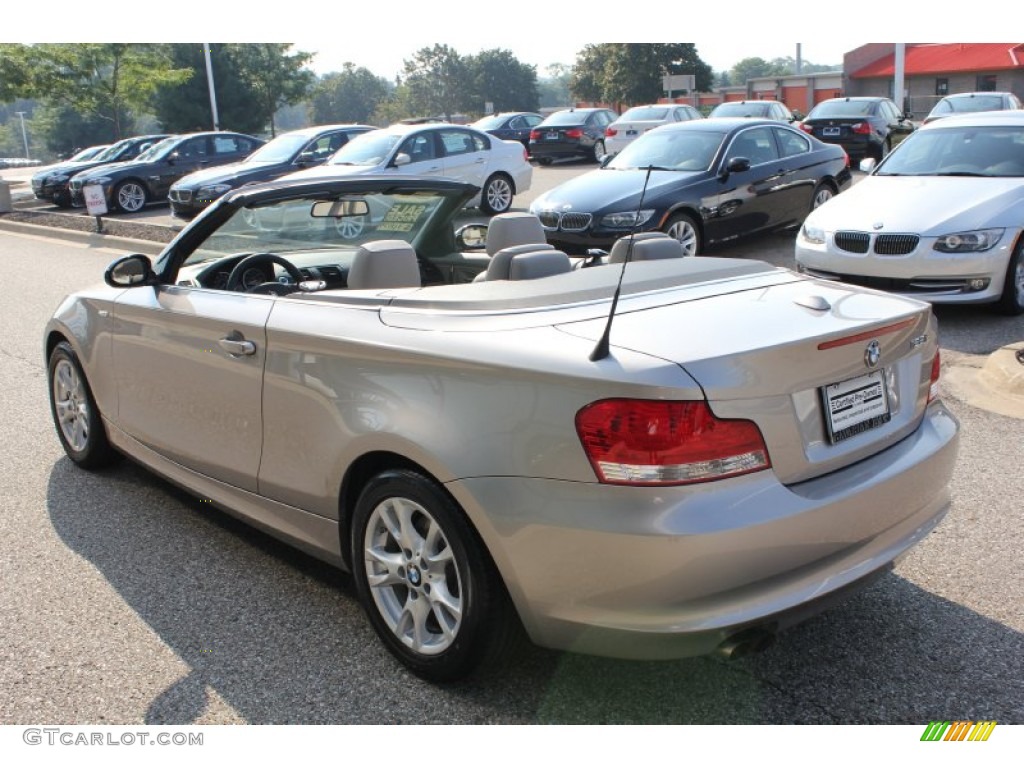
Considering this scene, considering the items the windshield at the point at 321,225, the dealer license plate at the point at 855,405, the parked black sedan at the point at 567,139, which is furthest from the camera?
the parked black sedan at the point at 567,139

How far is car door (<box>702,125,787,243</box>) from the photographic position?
35.4ft

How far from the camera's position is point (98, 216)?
1806 centimetres

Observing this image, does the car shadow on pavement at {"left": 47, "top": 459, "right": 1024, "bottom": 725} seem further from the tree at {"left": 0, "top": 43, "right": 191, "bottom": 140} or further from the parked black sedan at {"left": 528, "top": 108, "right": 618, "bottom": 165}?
the tree at {"left": 0, "top": 43, "right": 191, "bottom": 140}

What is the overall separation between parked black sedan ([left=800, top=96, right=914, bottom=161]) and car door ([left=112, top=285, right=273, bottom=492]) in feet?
61.3

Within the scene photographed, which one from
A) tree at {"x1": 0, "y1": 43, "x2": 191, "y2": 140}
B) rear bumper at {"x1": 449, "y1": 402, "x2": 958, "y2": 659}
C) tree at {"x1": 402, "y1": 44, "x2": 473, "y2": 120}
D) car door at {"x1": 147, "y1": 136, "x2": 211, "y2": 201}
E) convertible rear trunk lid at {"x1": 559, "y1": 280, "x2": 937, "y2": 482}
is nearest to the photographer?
rear bumper at {"x1": 449, "y1": 402, "x2": 958, "y2": 659}

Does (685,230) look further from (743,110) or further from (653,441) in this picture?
(743,110)

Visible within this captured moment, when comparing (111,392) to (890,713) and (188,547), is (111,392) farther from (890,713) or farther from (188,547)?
(890,713)

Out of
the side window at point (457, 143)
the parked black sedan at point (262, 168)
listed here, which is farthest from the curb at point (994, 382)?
the parked black sedan at point (262, 168)

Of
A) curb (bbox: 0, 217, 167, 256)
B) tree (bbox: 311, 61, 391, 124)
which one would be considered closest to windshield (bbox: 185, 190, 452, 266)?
curb (bbox: 0, 217, 167, 256)

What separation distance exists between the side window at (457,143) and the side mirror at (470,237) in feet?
38.1

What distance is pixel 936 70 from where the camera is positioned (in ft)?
187

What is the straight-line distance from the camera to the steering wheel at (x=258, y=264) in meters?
4.24

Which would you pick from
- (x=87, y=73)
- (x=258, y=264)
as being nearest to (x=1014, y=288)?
(x=258, y=264)

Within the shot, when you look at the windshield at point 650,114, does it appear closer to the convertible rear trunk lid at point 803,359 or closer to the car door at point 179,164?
the car door at point 179,164
